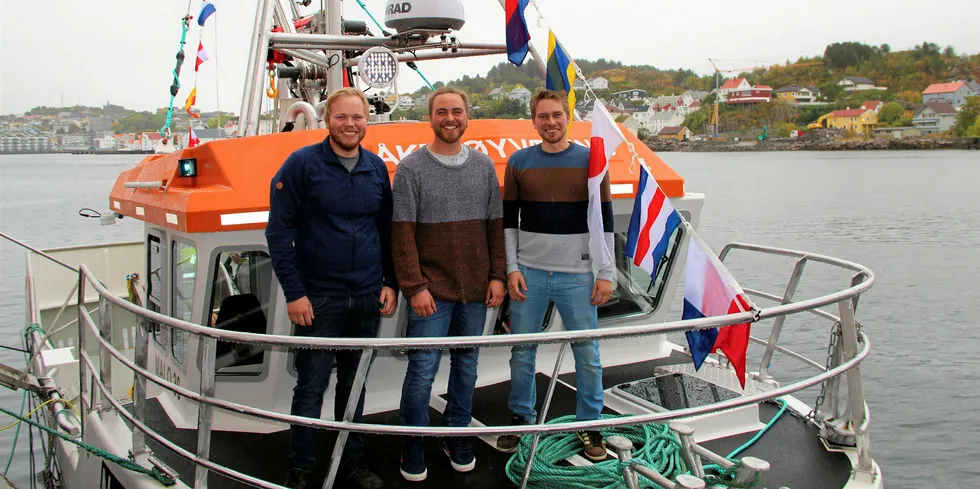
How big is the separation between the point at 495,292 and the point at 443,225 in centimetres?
42

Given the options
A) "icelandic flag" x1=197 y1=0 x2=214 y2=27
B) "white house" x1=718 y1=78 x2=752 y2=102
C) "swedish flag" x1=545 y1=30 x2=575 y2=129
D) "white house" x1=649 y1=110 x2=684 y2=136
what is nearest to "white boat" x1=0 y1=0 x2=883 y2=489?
"swedish flag" x1=545 y1=30 x2=575 y2=129

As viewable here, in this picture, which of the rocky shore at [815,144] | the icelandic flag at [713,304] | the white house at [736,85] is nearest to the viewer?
the icelandic flag at [713,304]

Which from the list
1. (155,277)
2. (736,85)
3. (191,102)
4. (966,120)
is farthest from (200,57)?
(736,85)

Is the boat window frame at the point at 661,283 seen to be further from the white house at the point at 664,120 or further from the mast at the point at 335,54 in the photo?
the white house at the point at 664,120

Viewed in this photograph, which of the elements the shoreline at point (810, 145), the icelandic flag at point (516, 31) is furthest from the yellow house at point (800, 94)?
the icelandic flag at point (516, 31)

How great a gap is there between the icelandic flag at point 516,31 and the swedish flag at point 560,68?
40 cm

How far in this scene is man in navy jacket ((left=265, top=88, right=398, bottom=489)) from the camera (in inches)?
131

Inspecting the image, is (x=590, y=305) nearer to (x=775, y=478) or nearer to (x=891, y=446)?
(x=775, y=478)

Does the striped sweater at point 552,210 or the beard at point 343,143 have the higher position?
the beard at point 343,143

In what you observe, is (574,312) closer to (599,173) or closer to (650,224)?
(650,224)

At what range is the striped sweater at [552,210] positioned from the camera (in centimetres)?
→ 369

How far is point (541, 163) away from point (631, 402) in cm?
164

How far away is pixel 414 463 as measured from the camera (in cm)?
365

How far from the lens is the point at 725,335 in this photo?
3158 millimetres
